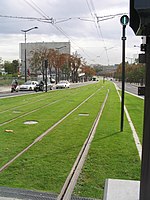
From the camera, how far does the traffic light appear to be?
2312 millimetres

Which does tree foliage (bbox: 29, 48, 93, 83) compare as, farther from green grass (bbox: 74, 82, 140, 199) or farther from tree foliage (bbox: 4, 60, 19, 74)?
green grass (bbox: 74, 82, 140, 199)

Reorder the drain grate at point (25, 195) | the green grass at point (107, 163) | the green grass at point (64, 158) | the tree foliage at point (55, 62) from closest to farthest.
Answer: the drain grate at point (25, 195)
the green grass at point (107, 163)
the green grass at point (64, 158)
the tree foliage at point (55, 62)

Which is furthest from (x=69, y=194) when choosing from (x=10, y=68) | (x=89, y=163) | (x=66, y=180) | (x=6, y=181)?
(x=10, y=68)

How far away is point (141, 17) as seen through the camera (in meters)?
2.50

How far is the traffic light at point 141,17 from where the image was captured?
231cm

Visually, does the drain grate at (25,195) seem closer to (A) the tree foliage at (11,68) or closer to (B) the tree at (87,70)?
(A) the tree foliage at (11,68)

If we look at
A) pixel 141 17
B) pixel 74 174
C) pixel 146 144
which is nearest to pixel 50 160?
pixel 74 174

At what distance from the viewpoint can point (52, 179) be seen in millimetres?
5117

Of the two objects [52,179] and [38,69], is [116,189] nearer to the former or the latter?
[52,179]

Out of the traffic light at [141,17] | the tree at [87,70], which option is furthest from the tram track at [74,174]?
the tree at [87,70]

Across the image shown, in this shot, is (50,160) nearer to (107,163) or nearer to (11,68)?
(107,163)

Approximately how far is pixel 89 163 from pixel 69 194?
1574mm

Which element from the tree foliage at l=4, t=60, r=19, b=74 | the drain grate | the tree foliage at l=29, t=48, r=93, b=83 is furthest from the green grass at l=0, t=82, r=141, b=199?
the tree foliage at l=4, t=60, r=19, b=74

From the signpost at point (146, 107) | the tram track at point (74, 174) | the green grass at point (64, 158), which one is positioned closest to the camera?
the signpost at point (146, 107)
